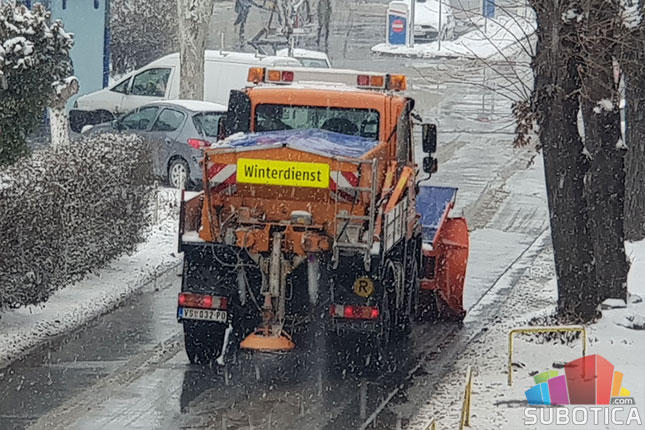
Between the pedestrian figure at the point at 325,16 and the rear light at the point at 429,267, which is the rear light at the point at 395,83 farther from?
the pedestrian figure at the point at 325,16

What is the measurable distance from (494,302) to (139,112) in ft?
29.0

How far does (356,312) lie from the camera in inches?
442

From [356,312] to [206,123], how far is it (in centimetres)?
1057

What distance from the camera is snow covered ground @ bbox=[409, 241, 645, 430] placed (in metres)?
9.96

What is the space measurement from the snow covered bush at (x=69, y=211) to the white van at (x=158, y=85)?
848cm

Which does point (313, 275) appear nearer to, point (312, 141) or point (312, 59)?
point (312, 141)

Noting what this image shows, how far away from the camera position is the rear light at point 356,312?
11219 millimetres

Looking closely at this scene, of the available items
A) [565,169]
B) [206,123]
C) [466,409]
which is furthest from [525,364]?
[206,123]

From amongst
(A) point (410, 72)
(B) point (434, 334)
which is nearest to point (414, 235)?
(B) point (434, 334)

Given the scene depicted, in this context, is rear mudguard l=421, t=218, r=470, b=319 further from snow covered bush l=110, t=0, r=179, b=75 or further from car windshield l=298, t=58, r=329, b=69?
snow covered bush l=110, t=0, r=179, b=75

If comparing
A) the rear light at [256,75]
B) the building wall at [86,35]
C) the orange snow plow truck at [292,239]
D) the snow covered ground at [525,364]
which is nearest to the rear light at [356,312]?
the orange snow plow truck at [292,239]

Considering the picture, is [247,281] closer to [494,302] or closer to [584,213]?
[584,213]

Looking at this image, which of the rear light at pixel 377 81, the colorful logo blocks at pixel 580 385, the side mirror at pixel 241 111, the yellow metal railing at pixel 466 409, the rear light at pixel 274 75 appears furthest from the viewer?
the rear light at pixel 274 75

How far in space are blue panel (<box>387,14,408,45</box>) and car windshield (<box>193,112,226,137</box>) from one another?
76.6 ft
